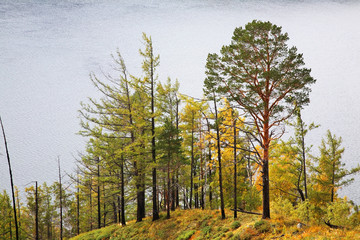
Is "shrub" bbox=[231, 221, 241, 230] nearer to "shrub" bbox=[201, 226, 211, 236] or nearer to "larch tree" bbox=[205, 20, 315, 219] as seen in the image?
"shrub" bbox=[201, 226, 211, 236]

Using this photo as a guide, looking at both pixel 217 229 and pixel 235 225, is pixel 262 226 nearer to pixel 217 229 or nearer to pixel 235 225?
pixel 235 225

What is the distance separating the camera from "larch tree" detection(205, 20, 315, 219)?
32.9 feet

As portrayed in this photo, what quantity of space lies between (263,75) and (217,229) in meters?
9.50

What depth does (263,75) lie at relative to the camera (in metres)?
9.91

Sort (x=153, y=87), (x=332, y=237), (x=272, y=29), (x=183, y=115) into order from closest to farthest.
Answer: (x=332, y=237), (x=272, y=29), (x=153, y=87), (x=183, y=115)

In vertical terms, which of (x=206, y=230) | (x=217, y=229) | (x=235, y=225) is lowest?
(x=206, y=230)

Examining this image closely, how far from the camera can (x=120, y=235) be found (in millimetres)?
17281

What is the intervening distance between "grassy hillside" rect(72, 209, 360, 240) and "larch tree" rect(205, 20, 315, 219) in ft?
4.25

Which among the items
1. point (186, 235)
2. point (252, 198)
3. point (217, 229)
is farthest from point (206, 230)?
point (252, 198)

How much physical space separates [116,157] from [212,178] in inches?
361

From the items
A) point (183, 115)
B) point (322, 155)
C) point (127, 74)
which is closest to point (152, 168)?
point (183, 115)

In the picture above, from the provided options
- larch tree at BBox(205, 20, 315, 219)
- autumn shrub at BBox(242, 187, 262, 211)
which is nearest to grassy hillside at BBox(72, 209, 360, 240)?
larch tree at BBox(205, 20, 315, 219)

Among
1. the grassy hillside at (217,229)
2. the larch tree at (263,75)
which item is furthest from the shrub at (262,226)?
the larch tree at (263,75)

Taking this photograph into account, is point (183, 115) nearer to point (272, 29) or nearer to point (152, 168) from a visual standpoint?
point (152, 168)
